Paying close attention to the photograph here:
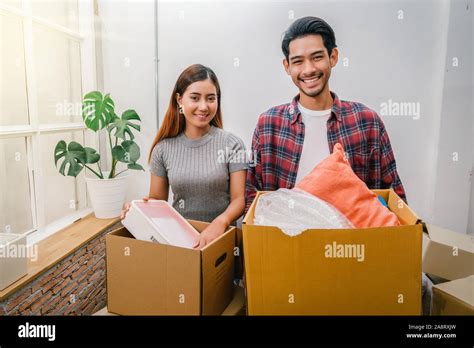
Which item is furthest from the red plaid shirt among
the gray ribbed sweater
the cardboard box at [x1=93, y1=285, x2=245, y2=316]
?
the cardboard box at [x1=93, y1=285, x2=245, y2=316]

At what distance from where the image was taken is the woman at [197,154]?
129cm

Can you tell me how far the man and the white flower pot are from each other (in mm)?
710

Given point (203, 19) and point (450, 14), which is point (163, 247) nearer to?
point (203, 19)

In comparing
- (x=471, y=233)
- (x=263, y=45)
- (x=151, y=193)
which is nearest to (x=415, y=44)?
(x=263, y=45)

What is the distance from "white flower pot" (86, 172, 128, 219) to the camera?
1.64 metres

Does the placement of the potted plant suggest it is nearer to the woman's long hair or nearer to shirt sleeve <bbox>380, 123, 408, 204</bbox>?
the woman's long hair

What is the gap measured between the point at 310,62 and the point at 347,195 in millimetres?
552

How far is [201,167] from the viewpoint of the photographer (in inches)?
52.1

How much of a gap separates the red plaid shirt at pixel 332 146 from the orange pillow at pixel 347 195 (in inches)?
16.0

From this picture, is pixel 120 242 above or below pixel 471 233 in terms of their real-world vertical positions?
above

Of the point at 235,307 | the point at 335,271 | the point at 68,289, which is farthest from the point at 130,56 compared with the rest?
the point at 335,271

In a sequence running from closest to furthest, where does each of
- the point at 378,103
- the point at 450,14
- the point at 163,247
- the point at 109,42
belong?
the point at 163,247, the point at 450,14, the point at 378,103, the point at 109,42

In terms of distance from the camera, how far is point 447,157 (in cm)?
128

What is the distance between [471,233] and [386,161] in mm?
424
